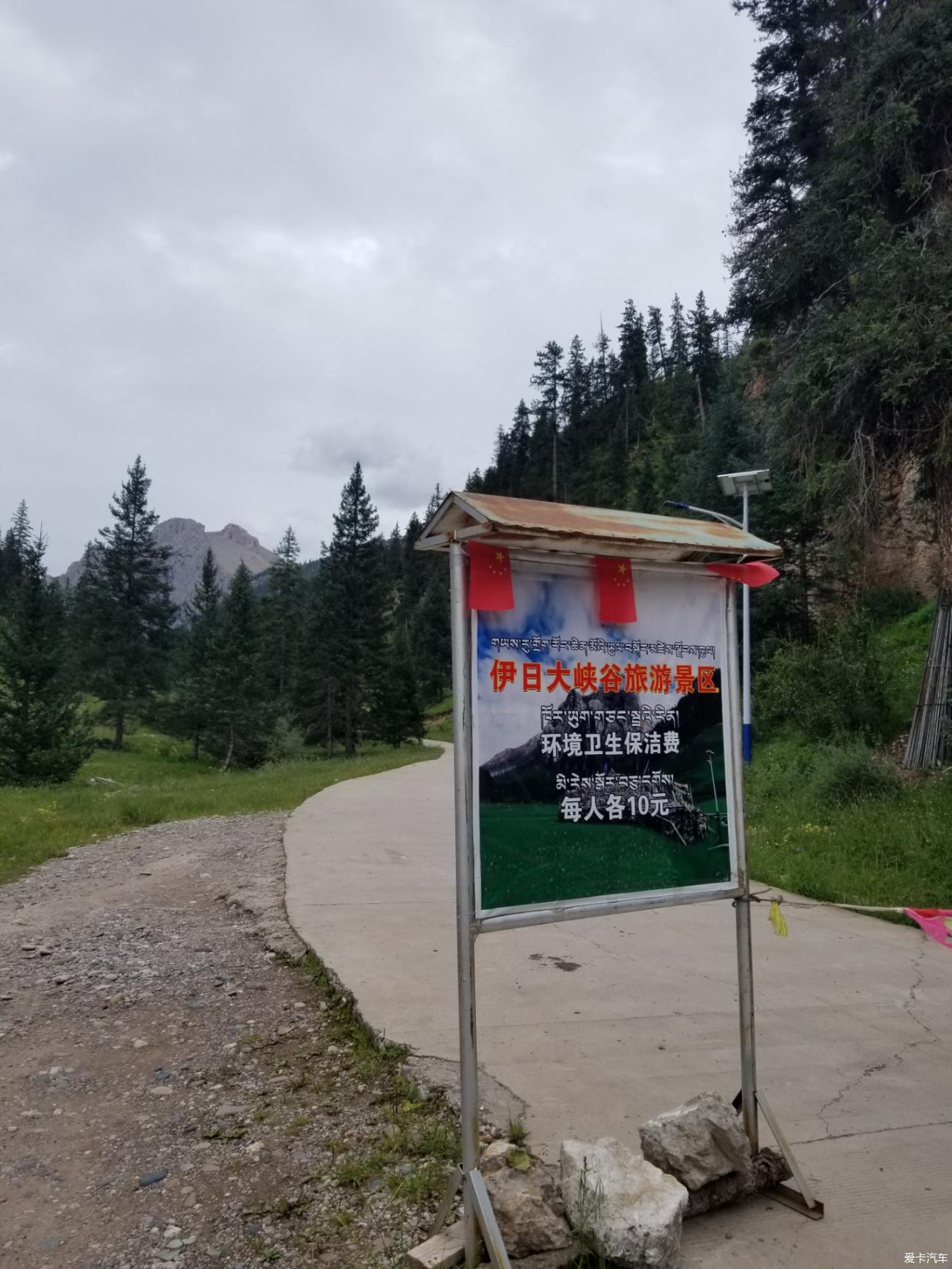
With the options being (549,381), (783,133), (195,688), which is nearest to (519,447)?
(549,381)

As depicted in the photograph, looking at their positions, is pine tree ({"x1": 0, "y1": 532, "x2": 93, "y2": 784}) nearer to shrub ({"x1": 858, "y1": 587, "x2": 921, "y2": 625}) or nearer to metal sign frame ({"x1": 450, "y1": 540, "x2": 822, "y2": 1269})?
metal sign frame ({"x1": 450, "y1": 540, "x2": 822, "y2": 1269})

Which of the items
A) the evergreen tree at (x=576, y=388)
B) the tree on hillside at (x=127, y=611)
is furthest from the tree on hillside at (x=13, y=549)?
the evergreen tree at (x=576, y=388)

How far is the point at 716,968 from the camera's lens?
5.48m

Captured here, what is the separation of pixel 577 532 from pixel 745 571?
882 millimetres

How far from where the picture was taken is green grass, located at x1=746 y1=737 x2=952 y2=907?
7.14 metres

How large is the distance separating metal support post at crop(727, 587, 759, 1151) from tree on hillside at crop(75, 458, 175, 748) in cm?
4107

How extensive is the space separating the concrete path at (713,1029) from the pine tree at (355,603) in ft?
106

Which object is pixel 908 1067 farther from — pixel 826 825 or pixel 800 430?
pixel 800 430

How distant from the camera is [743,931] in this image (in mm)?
3105

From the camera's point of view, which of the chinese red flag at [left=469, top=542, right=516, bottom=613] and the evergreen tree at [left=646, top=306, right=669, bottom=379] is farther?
the evergreen tree at [left=646, top=306, right=669, bottom=379]

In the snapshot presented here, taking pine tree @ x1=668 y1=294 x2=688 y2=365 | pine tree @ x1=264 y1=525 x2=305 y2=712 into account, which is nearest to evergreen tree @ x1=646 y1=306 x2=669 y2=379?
pine tree @ x1=668 y1=294 x2=688 y2=365

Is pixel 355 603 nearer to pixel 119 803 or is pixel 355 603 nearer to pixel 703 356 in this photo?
pixel 119 803

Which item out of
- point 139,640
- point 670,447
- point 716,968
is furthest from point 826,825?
point 670,447

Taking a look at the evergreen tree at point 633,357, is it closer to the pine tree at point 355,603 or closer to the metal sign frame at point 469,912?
the pine tree at point 355,603
